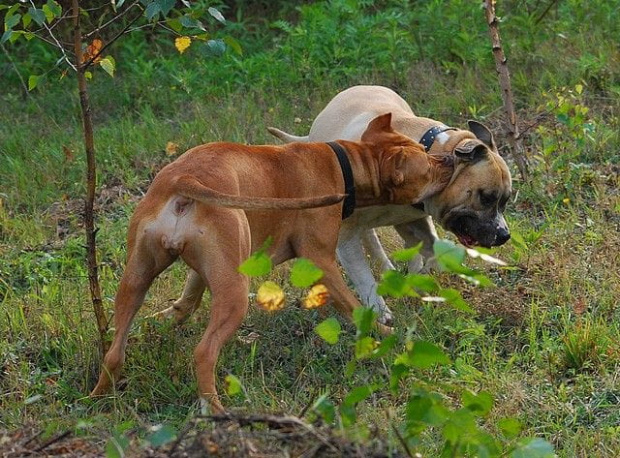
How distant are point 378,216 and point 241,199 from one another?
214 cm

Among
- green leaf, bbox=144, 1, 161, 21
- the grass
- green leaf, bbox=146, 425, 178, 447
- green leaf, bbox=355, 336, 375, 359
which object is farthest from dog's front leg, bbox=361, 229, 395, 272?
green leaf, bbox=146, 425, 178, 447

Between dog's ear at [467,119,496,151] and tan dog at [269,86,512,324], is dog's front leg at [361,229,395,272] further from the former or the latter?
dog's ear at [467,119,496,151]

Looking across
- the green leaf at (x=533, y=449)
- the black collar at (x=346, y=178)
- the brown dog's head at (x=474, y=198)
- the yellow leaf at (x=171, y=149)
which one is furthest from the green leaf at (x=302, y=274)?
the yellow leaf at (x=171, y=149)

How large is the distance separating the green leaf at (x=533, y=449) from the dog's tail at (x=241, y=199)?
52.9 inches

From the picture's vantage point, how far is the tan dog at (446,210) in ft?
23.3

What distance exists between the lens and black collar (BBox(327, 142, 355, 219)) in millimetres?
6633

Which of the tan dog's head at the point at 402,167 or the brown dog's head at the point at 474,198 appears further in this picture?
the brown dog's head at the point at 474,198

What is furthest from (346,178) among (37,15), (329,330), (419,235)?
(329,330)

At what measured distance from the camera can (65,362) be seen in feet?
20.1

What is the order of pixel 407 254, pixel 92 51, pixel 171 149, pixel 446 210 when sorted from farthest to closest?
pixel 171 149 < pixel 446 210 < pixel 92 51 < pixel 407 254

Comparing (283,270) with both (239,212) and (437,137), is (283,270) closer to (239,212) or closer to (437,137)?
(437,137)

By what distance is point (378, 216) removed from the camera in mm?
7184

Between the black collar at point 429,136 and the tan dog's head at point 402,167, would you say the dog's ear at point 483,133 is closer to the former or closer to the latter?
the black collar at point 429,136

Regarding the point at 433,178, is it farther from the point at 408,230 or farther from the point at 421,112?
the point at 421,112
